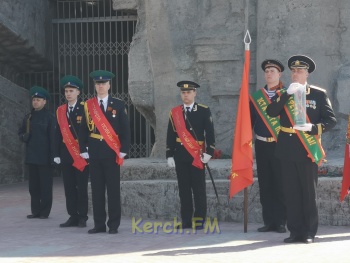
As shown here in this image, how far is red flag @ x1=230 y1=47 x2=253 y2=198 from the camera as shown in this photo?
7.79 meters

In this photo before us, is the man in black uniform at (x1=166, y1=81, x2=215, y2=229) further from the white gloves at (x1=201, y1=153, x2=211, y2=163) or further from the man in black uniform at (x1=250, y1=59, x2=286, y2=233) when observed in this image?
the man in black uniform at (x1=250, y1=59, x2=286, y2=233)

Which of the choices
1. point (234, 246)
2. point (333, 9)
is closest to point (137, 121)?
point (333, 9)

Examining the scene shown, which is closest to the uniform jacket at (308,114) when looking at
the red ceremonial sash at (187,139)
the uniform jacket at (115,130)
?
the red ceremonial sash at (187,139)

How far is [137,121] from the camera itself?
46.7ft

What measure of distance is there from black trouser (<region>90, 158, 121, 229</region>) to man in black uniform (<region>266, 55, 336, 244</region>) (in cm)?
168

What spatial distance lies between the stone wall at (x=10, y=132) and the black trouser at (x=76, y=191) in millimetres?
4902

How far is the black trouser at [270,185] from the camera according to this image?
7.84 m

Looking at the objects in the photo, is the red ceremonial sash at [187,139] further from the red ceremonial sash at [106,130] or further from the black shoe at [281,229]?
the black shoe at [281,229]

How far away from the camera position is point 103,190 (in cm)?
809

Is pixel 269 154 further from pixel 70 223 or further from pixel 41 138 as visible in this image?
pixel 41 138

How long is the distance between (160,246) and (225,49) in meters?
3.53

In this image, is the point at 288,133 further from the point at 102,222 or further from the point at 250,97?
the point at 102,222

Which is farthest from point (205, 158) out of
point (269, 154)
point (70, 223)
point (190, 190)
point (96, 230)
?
point (70, 223)

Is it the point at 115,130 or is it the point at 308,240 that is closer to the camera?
the point at 308,240
